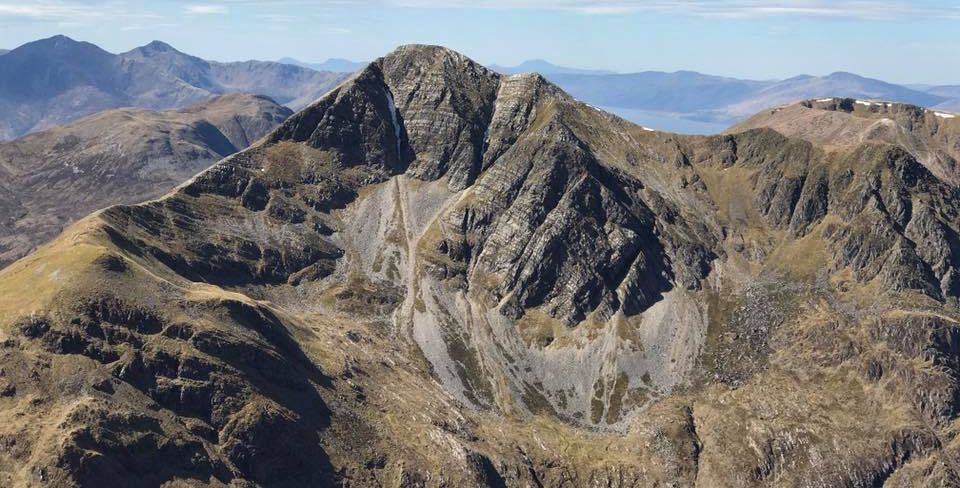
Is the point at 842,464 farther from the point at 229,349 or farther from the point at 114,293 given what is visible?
the point at 114,293

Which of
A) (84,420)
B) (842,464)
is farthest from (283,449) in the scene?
(842,464)

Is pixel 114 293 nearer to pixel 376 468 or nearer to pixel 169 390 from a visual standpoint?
pixel 169 390

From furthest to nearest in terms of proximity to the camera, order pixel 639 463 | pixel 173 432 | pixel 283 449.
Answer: pixel 639 463 → pixel 283 449 → pixel 173 432

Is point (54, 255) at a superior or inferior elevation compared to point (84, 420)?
superior

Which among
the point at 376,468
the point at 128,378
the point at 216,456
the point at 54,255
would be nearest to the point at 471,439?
the point at 376,468

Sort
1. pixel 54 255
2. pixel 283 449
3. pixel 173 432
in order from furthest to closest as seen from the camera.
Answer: pixel 54 255 → pixel 283 449 → pixel 173 432

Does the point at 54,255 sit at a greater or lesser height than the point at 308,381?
greater

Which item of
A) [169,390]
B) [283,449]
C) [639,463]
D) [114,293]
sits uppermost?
[114,293]

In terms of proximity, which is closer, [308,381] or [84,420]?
[84,420]

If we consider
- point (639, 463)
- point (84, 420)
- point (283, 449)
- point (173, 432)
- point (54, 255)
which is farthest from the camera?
point (639, 463)
